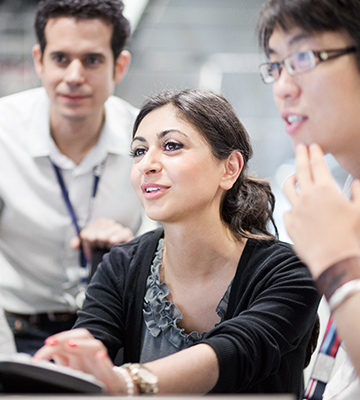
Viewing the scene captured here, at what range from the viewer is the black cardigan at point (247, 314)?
1.29m

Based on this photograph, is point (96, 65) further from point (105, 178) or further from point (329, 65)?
point (329, 65)

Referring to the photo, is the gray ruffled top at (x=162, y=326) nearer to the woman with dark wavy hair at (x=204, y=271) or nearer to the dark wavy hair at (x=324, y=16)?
the woman with dark wavy hair at (x=204, y=271)

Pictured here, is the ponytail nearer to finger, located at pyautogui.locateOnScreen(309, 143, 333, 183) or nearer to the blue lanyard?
finger, located at pyautogui.locateOnScreen(309, 143, 333, 183)

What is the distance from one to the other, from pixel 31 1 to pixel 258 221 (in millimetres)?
5064

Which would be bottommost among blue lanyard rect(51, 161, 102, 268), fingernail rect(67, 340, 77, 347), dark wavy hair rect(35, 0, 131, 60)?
fingernail rect(67, 340, 77, 347)

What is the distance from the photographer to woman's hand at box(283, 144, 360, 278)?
3.18 feet

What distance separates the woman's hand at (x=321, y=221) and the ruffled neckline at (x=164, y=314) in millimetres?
548

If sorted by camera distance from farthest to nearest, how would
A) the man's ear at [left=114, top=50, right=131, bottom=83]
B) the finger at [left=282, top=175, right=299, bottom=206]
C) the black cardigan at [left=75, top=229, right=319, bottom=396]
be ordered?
the man's ear at [left=114, top=50, right=131, bottom=83] → the black cardigan at [left=75, top=229, right=319, bottom=396] → the finger at [left=282, top=175, right=299, bottom=206]

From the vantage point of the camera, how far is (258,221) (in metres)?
1.74

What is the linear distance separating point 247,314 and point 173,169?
452mm

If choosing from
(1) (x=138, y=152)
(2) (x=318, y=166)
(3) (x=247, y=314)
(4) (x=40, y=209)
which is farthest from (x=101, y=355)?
(4) (x=40, y=209)

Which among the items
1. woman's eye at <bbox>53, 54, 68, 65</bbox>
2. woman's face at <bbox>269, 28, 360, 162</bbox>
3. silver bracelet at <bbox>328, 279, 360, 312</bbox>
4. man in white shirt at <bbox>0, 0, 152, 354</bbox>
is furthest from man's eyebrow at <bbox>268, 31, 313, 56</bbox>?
woman's eye at <bbox>53, 54, 68, 65</bbox>

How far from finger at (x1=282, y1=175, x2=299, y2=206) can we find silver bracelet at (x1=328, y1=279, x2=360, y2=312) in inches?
7.1

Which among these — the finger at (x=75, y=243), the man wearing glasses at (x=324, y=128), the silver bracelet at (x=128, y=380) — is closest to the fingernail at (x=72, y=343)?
the silver bracelet at (x=128, y=380)
